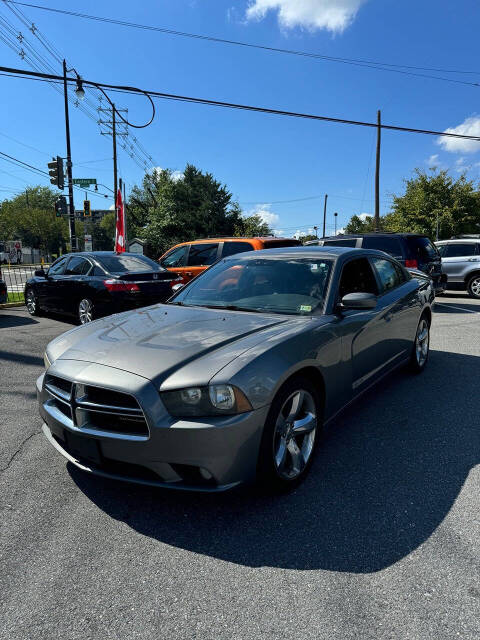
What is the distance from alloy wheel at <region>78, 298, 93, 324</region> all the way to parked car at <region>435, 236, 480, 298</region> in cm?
1102

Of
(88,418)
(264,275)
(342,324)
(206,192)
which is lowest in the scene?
(88,418)

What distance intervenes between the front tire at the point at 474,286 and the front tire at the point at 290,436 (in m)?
12.8

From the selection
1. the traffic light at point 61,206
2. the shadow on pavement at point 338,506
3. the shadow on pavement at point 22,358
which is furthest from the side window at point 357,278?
the traffic light at point 61,206

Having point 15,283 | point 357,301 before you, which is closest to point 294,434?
point 357,301

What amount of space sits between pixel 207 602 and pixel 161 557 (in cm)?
38

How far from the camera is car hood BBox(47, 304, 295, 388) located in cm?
241

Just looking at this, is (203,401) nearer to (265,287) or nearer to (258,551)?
(258,551)

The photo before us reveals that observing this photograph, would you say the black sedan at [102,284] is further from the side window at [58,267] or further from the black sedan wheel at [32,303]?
the black sedan wheel at [32,303]

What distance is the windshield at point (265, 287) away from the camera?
3.42 metres

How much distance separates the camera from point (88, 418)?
95.0 inches

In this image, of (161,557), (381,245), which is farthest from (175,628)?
Answer: (381,245)

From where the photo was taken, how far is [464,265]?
13.7 meters

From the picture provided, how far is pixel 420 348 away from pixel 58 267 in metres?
7.65

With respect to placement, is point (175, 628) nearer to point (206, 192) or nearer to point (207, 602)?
point (207, 602)
